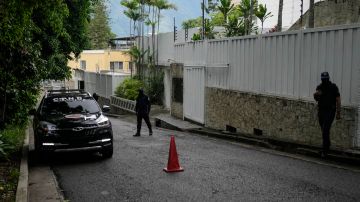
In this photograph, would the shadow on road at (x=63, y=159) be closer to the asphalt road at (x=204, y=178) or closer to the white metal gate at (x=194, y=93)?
the asphalt road at (x=204, y=178)

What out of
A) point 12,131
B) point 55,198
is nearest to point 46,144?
point 55,198

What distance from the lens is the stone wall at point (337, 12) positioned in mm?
15797

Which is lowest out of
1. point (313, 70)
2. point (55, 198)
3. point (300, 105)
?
point (55, 198)

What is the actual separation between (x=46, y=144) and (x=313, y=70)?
6.99 meters

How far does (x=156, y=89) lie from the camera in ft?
105

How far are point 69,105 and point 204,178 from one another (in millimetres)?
4940

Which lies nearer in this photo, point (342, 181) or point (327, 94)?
point (342, 181)

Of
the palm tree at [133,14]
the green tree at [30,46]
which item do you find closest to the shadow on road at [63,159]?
the green tree at [30,46]

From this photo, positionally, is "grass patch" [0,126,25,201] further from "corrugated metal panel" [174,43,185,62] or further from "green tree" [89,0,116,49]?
"green tree" [89,0,116,49]

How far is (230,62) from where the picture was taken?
17.8m

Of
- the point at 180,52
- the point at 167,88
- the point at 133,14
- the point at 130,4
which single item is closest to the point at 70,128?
the point at 180,52

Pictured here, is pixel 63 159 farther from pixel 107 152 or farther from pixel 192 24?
pixel 192 24

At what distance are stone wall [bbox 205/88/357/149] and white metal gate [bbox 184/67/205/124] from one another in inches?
34.6

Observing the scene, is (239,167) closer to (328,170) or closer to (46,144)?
(328,170)
